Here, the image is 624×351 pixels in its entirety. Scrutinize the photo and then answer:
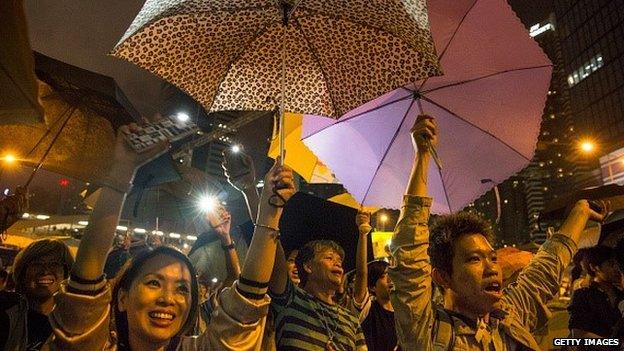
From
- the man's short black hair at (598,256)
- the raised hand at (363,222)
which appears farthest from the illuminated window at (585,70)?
the raised hand at (363,222)

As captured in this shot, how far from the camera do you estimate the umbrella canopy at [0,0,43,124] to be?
78.4 inches

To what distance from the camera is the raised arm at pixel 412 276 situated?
2.26 meters

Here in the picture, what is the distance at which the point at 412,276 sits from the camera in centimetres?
227

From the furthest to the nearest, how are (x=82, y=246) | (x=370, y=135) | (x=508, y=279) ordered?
(x=508, y=279)
(x=370, y=135)
(x=82, y=246)

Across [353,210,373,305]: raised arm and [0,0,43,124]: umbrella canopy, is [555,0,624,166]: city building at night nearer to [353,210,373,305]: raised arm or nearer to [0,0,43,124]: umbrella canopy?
[353,210,373,305]: raised arm

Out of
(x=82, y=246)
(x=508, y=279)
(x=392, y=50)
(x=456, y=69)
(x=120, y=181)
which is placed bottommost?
(x=82, y=246)

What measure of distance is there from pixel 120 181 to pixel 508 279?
7370 mm

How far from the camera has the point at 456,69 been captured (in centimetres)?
451

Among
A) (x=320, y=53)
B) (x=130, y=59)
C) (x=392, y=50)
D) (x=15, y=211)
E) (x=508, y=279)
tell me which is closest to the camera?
(x=130, y=59)

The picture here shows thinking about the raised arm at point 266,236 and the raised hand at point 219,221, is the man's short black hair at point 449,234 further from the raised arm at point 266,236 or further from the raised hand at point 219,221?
the raised hand at point 219,221

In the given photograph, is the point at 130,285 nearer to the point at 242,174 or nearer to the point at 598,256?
the point at 242,174

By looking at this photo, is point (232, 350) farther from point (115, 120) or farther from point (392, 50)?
point (115, 120)

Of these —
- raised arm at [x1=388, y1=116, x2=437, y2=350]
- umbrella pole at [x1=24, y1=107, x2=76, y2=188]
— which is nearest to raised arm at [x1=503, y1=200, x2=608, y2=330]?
raised arm at [x1=388, y1=116, x2=437, y2=350]

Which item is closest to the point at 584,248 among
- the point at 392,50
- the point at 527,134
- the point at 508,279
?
the point at 527,134
